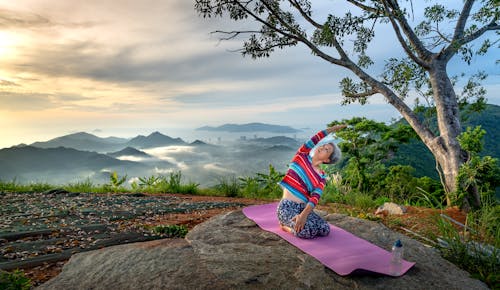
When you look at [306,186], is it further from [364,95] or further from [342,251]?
[364,95]

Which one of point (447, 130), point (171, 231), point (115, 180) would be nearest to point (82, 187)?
point (115, 180)

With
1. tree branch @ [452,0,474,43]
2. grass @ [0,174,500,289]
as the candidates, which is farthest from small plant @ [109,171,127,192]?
tree branch @ [452,0,474,43]

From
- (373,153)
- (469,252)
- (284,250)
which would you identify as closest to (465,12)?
(373,153)

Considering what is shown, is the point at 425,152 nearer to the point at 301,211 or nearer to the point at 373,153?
the point at 373,153

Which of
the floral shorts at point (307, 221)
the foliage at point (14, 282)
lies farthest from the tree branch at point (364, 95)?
the foliage at point (14, 282)

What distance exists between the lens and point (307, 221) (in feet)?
13.6

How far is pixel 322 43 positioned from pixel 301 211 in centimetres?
581

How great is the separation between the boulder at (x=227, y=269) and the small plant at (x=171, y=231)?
55cm

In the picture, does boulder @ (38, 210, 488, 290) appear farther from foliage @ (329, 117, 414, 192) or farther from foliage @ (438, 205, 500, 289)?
foliage @ (329, 117, 414, 192)

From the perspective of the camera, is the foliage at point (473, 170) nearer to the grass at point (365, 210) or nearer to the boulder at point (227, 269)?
the grass at point (365, 210)

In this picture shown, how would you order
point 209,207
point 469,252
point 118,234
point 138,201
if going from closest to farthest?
point 469,252 < point 118,234 < point 209,207 < point 138,201

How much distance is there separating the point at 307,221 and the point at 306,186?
0.37 metres

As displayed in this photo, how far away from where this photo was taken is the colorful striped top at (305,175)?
13.6ft

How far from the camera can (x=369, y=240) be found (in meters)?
4.37
